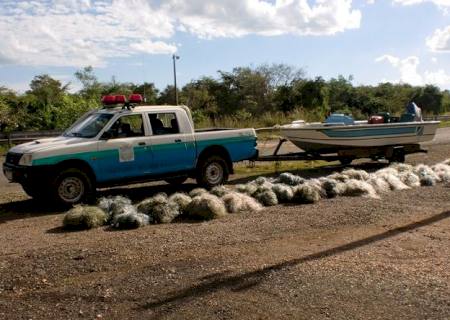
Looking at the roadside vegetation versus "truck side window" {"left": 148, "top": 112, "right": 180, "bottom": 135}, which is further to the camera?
the roadside vegetation

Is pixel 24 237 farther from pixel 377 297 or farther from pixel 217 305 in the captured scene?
pixel 377 297

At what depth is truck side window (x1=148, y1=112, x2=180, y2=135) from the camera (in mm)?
11242

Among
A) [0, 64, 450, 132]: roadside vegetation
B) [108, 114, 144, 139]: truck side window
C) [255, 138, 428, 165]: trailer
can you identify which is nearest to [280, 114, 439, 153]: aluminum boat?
[255, 138, 428, 165]: trailer

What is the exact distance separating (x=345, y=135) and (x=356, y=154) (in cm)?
72

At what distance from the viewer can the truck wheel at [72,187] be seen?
9.88 m

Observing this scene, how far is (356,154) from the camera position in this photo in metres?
15.0

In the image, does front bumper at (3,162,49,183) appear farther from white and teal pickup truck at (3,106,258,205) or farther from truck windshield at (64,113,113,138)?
truck windshield at (64,113,113,138)

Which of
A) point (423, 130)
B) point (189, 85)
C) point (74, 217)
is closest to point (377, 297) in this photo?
point (74, 217)

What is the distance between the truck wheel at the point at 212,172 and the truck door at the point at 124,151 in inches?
53.2

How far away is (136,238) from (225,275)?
6.56ft

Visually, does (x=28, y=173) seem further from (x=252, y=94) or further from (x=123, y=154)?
(x=252, y=94)

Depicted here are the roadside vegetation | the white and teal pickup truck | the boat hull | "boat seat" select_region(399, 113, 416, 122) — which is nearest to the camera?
the white and teal pickup truck

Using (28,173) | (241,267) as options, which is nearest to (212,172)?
(28,173)

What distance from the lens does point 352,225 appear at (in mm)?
8250
